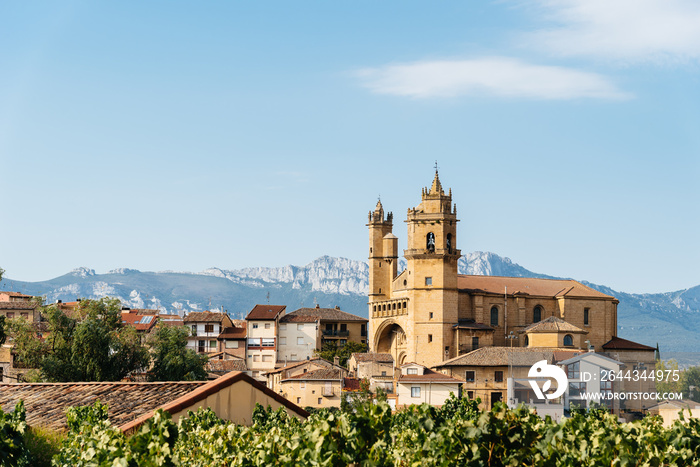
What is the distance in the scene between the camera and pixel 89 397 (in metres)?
23.4

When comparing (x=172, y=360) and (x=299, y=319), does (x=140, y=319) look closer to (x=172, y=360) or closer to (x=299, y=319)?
(x=299, y=319)

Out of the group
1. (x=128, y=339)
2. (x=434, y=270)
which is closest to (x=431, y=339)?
(x=434, y=270)

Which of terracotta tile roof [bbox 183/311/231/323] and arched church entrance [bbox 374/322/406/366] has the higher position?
terracotta tile roof [bbox 183/311/231/323]

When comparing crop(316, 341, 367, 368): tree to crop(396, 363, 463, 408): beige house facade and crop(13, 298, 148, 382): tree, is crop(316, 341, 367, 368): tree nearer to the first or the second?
crop(396, 363, 463, 408): beige house facade

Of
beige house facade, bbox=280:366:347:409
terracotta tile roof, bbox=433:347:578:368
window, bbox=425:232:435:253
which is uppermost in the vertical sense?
window, bbox=425:232:435:253

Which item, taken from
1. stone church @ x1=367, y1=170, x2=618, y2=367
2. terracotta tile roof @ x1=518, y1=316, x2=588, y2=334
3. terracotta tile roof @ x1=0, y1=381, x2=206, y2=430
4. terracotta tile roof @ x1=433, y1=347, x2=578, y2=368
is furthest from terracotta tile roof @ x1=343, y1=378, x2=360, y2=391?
terracotta tile roof @ x1=0, y1=381, x2=206, y2=430

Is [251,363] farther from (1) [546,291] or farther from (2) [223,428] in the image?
(2) [223,428]

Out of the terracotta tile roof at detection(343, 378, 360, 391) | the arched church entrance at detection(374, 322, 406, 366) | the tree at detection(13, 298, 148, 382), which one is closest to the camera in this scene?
the tree at detection(13, 298, 148, 382)

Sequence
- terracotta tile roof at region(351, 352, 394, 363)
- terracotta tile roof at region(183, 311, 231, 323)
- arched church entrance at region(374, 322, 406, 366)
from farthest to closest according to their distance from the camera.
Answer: terracotta tile roof at region(183, 311, 231, 323), arched church entrance at region(374, 322, 406, 366), terracotta tile roof at region(351, 352, 394, 363)

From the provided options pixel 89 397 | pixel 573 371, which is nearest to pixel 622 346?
pixel 573 371

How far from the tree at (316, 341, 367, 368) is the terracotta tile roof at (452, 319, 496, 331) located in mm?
18755

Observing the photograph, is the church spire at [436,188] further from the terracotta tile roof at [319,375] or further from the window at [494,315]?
the terracotta tile roof at [319,375]

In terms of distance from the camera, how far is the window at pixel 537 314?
354 feet

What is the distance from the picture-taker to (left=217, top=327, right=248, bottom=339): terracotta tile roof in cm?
12256
